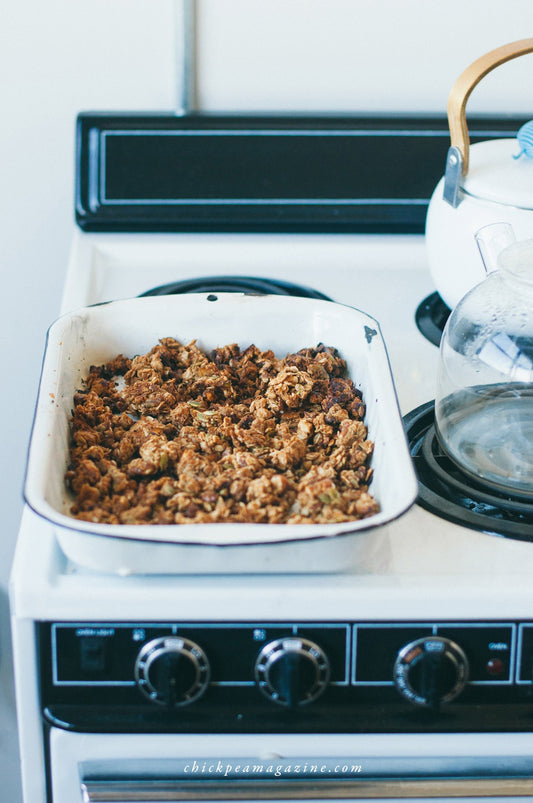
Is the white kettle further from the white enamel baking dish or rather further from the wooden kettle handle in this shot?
the white enamel baking dish

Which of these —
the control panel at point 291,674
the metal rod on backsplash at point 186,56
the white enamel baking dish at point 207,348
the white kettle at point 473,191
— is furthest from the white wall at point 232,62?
the control panel at point 291,674

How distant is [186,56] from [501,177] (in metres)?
0.52

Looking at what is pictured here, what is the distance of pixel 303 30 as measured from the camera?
127 centimetres

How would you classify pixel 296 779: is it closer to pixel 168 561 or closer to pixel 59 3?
pixel 168 561

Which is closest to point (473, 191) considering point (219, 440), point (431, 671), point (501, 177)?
point (501, 177)

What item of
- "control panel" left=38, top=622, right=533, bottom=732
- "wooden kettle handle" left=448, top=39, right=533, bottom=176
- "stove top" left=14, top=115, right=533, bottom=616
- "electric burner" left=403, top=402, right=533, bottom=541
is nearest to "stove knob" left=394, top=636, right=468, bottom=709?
"control panel" left=38, top=622, right=533, bottom=732

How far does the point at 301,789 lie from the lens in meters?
0.78

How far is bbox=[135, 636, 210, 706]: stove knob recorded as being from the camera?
71 centimetres

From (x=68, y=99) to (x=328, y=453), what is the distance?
774 millimetres

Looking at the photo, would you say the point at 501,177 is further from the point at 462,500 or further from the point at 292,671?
the point at 292,671

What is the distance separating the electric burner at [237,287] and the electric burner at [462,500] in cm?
32

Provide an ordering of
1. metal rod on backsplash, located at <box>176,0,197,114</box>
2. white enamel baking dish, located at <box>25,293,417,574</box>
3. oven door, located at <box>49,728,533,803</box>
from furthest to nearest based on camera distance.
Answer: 1. metal rod on backsplash, located at <box>176,0,197,114</box>
2. oven door, located at <box>49,728,533,803</box>
3. white enamel baking dish, located at <box>25,293,417,574</box>

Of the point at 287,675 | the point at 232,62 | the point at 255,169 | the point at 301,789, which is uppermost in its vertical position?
the point at 232,62

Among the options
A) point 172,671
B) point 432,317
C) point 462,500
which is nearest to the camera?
point 172,671
